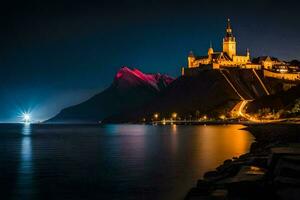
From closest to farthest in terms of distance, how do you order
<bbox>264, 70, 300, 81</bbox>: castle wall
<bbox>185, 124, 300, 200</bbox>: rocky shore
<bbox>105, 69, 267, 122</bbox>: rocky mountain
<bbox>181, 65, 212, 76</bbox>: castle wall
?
<bbox>185, 124, 300, 200</bbox>: rocky shore
<bbox>105, 69, 267, 122</bbox>: rocky mountain
<bbox>264, 70, 300, 81</bbox>: castle wall
<bbox>181, 65, 212, 76</bbox>: castle wall

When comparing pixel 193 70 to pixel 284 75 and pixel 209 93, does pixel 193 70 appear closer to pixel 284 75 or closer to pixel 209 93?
pixel 209 93

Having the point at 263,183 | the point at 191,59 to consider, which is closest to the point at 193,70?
the point at 191,59

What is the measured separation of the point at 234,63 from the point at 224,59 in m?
4.10

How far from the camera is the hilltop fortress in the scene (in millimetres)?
172375

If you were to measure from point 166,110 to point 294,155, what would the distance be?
168571 mm

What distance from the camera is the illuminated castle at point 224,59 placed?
17612cm

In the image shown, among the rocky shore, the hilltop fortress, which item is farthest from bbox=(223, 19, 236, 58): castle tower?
the rocky shore

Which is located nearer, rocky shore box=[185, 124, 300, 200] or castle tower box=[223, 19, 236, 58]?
rocky shore box=[185, 124, 300, 200]

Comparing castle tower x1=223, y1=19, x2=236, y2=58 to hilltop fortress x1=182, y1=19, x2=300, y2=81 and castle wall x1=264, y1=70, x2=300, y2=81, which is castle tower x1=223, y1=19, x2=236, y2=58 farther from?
castle wall x1=264, y1=70, x2=300, y2=81

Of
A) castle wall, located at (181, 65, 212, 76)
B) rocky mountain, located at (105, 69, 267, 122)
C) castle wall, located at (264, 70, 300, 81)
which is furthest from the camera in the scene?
castle wall, located at (181, 65, 212, 76)

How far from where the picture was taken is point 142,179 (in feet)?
75.9

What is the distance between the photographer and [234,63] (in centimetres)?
17900

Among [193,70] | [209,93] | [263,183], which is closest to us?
[263,183]

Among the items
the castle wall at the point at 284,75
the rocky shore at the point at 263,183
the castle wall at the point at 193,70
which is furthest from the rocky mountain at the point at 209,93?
the rocky shore at the point at 263,183
